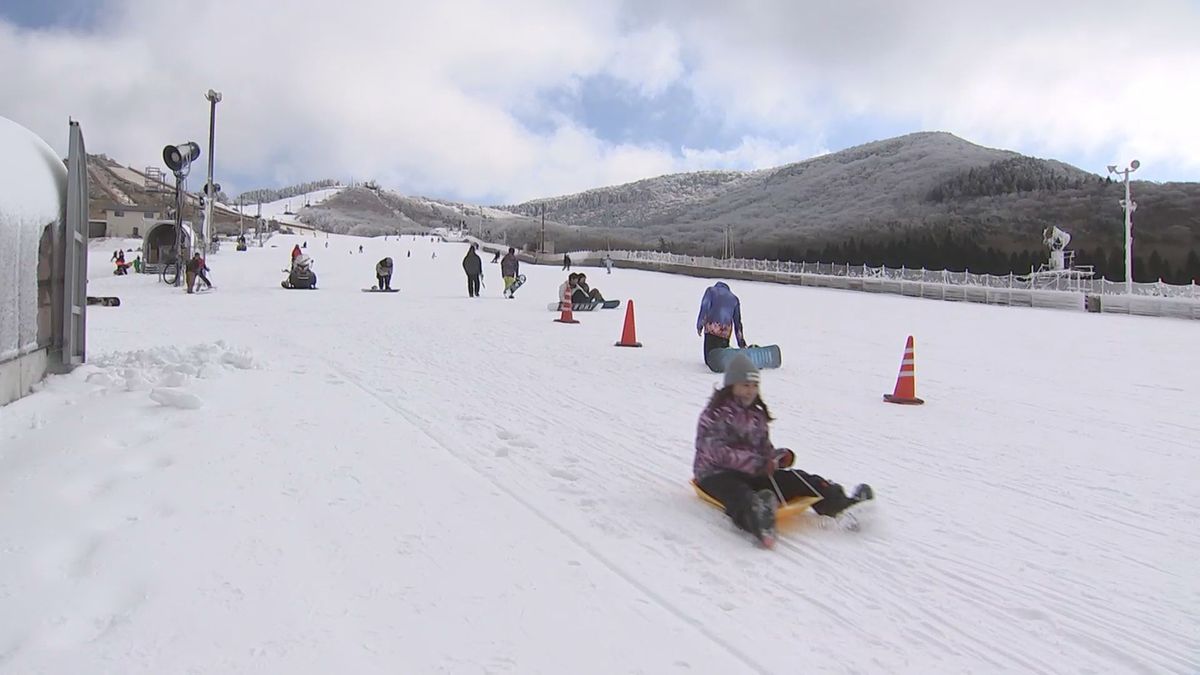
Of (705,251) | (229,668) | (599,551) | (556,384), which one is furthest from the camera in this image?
(705,251)

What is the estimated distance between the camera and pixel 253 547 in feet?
13.6

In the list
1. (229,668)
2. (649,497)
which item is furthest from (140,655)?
(649,497)

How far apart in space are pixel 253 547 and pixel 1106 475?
6607 millimetres

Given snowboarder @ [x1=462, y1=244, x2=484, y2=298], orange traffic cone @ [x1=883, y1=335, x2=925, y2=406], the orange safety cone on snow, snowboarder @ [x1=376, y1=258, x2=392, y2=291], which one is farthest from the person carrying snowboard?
snowboarder @ [x1=376, y1=258, x2=392, y2=291]

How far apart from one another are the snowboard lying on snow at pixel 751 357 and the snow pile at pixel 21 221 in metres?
8.13

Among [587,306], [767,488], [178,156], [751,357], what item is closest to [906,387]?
[751,357]

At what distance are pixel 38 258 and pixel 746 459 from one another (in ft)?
24.1

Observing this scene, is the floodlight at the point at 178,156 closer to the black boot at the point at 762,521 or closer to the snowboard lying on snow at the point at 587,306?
the snowboard lying on snow at the point at 587,306

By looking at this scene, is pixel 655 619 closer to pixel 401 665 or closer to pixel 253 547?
pixel 401 665

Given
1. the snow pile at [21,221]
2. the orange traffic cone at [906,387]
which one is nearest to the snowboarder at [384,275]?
the snow pile at [21,221]

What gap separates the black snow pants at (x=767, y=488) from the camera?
189 inches

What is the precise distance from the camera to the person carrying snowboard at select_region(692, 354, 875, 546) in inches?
194

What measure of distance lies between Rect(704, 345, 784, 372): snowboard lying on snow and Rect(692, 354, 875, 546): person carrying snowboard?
19.2ft

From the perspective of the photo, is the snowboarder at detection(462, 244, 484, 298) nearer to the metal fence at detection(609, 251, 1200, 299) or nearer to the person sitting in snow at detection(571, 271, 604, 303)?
the person sitting in snow at detection(571, 271, 604, 303)
